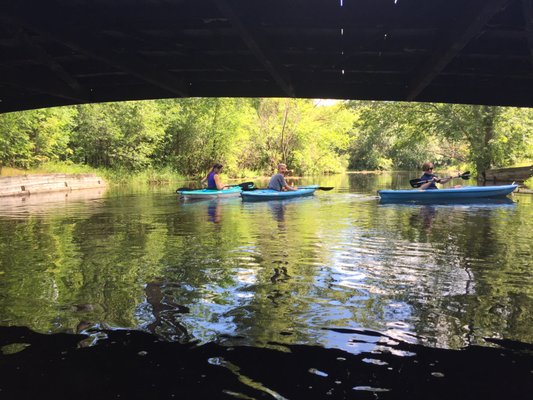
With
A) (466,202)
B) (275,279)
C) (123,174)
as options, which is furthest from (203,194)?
(123,174)

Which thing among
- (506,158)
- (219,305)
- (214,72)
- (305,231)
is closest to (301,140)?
(506,158)

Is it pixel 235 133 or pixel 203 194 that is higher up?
pixel 235 133

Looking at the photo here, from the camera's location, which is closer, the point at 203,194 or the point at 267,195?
the point at 267,195

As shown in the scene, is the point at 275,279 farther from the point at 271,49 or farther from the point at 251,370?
the point at 271,49

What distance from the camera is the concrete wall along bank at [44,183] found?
21.7 meters

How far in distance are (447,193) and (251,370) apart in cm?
1571

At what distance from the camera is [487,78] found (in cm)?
727

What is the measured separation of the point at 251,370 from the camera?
3705mm

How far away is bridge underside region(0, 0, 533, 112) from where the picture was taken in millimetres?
4738

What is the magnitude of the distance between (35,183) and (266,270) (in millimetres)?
20800

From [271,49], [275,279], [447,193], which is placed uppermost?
[271,49]

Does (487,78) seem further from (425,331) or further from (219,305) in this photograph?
(219,305)

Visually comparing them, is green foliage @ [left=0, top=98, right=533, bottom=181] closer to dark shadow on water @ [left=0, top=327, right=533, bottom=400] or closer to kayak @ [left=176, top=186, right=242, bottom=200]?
kayak @ [left=176, top=186, right=242, bottom=200]

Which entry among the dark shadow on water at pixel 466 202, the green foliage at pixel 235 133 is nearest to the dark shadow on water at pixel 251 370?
the dark shadow on water at pixel 466 202
